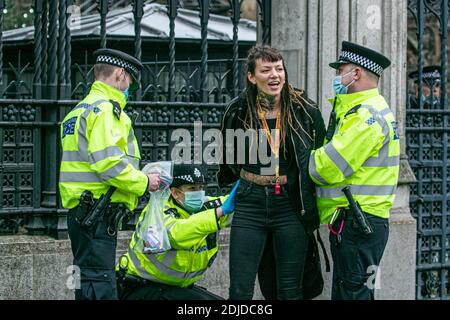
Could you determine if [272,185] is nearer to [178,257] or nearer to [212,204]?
[212,204]

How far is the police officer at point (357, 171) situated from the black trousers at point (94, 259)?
147 centimetres

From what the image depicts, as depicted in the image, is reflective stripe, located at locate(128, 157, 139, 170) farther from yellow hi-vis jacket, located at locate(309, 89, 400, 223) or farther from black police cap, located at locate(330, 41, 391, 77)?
black police cap, located at locate(330, 41, 391, 77)

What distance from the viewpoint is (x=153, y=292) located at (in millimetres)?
6965

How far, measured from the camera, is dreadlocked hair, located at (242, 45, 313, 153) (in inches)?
265

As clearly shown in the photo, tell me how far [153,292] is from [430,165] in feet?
12.4

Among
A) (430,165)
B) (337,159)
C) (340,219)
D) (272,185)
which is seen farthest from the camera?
(430,165)

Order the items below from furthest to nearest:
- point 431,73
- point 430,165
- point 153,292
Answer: point 431,73 → point 430,165 → point 153,292

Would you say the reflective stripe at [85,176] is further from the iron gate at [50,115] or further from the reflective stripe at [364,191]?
the reflective stripe at [364,191]

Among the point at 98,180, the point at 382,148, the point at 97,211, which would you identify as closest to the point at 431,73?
the point at 382,148

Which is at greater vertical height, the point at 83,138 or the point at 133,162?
the point at 83,138

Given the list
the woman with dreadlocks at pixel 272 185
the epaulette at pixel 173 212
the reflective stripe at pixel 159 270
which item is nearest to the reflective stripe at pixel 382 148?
the woman with dreadlocks at pixel 272 185

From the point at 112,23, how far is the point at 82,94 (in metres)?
4.45

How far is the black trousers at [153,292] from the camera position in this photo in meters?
6.96

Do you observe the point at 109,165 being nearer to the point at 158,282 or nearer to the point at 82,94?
the point at 158,282
